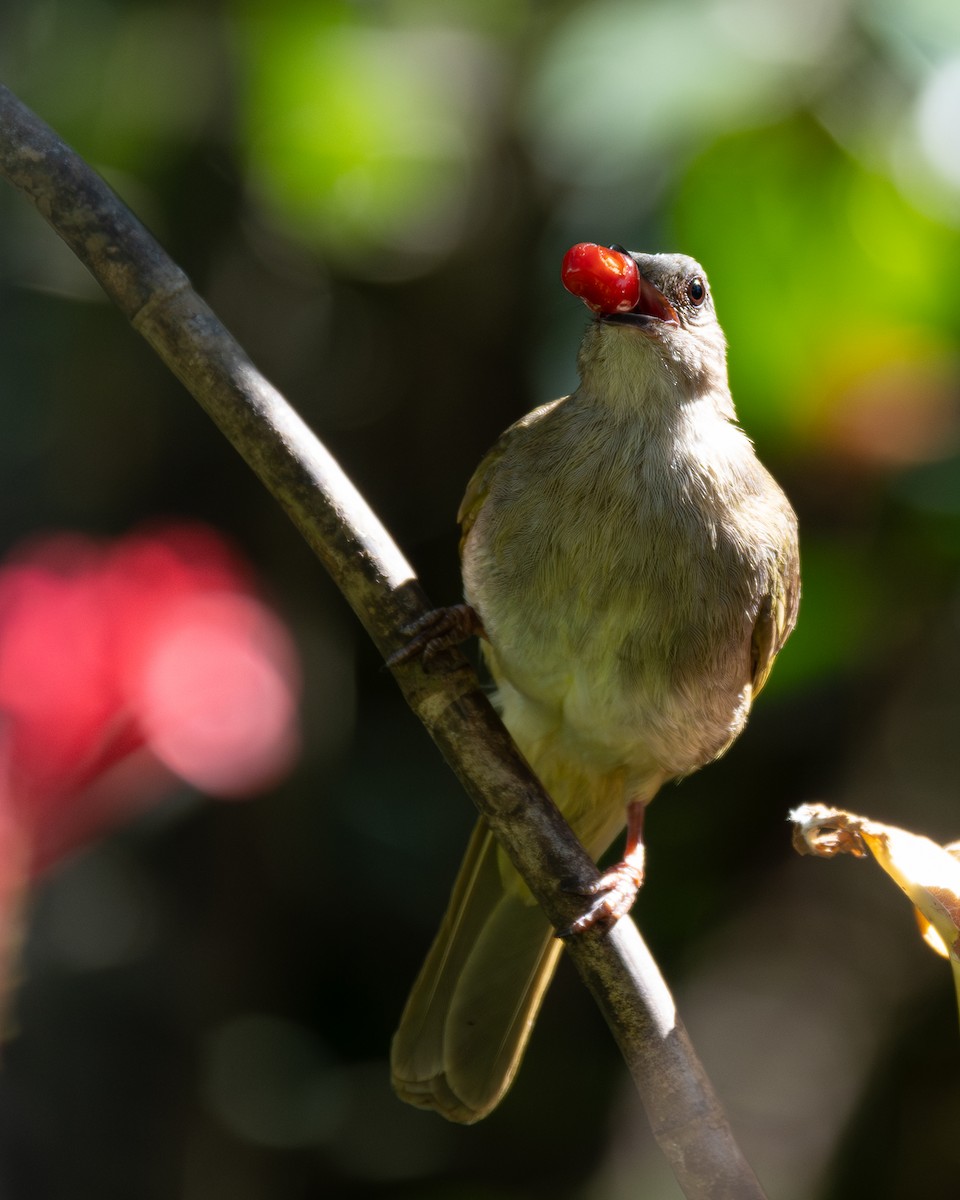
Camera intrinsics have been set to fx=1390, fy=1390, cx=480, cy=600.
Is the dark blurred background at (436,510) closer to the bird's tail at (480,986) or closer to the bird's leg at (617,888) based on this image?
the bird's leg at (617,888)

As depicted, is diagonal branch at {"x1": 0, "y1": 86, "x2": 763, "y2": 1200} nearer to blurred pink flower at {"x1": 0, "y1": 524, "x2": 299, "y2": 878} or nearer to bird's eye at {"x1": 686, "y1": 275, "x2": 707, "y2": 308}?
blurred pink flower at {"x1": 0, "y1": 524, "x2": 299, "y2": 878}

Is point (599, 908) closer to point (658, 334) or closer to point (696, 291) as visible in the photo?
point (658, 334)

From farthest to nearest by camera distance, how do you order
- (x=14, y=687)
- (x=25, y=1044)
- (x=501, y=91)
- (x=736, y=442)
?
(x=501, y=91), (x=25, y=1044), (x=736, y=442), (x=14, y=687)

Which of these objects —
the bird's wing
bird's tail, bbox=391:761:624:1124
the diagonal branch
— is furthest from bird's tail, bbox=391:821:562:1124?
the diagonal branch

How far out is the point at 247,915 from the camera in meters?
3.87

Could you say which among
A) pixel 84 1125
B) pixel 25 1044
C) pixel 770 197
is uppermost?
pixel 770 197

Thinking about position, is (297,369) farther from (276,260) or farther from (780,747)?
(780,747)

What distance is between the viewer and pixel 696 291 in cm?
295

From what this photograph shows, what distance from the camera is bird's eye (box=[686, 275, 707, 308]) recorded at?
2919 millimetres

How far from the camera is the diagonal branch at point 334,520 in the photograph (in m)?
1.98

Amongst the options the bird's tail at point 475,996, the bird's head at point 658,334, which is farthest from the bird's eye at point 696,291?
the bird's tail at point 475,996

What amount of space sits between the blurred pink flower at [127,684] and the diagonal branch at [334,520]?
3.23 ft

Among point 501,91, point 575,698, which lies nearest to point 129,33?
point 501,91

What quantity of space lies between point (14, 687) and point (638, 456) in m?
1.34
